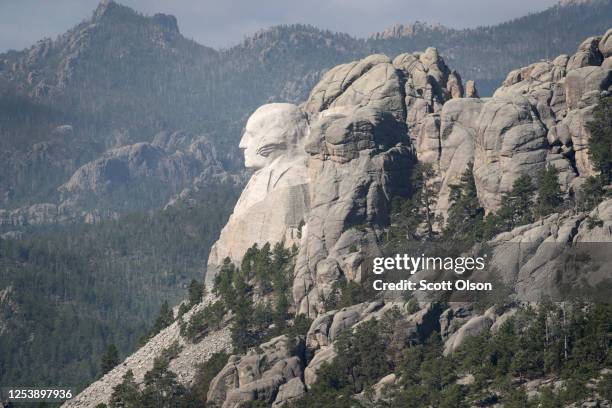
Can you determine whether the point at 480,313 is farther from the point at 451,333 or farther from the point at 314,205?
the point at 314,205

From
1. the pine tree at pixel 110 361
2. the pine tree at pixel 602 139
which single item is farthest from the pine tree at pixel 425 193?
the pine tree at pixel 110 361

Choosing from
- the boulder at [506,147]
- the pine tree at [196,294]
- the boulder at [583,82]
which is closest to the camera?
the boulder at [506,147]

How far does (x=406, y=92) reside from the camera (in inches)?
4547

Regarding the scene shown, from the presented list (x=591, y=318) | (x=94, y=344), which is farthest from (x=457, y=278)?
(x=94, y=344)

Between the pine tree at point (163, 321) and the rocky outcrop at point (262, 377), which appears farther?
the pine tree at point (163, 321)

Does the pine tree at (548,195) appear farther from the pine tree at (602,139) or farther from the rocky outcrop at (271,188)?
the rocky outcrop at (271,188)

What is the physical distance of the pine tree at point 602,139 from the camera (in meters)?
99.8

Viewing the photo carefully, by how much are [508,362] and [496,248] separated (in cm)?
898

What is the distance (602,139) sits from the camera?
101 meters

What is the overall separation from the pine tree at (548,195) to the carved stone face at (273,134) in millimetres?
23257

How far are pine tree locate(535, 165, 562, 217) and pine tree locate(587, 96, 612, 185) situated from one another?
268 centimetres

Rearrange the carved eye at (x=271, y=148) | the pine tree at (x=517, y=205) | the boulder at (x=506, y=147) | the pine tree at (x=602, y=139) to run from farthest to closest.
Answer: the carved eye at (x=271, y=148) < the boulder at (x=506, y=147) < the pine tree at (x=517, y=205) < the pine tree at (x=602, y=139)

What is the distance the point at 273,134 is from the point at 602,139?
27027 mm

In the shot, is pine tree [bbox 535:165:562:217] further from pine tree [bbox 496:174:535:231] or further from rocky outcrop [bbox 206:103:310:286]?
rocky outcrop [bbox 206:103:310:286]
